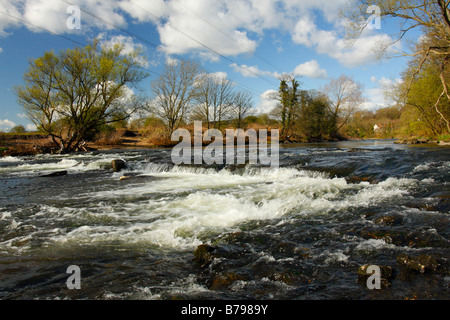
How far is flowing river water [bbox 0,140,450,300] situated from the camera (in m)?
2.86

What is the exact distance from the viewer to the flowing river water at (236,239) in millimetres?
2857

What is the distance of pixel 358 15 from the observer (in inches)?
538

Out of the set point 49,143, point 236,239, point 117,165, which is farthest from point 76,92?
point 236,239

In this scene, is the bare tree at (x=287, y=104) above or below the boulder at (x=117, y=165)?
above

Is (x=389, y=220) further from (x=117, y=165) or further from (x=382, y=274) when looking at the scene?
(x=117, y=165)

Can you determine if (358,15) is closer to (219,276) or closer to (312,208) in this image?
(312,208)

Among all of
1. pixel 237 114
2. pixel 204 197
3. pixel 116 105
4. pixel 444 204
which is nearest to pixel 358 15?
pixel 444 204

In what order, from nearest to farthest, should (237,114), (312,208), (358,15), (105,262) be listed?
1. (105,262)
2. (312,208)
3. (358,15)
4. (237,114)

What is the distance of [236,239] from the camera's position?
4.27 metres

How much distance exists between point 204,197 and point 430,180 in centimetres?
660

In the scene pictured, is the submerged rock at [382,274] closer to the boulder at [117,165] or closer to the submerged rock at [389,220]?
the submerged rock at [389,220]

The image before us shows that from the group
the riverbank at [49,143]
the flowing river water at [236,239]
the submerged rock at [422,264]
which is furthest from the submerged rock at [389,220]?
the riverbank at [49,143]

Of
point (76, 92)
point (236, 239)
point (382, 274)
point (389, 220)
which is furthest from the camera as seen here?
point (76, 92)

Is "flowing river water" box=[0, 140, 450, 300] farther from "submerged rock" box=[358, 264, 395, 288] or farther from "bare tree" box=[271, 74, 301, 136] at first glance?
"bare tree" box=[271, 74, 301, 136]
